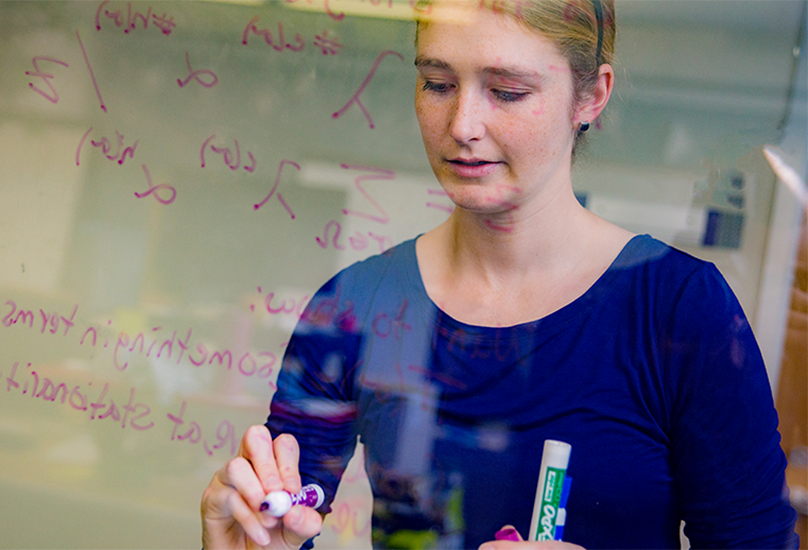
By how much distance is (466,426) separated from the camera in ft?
1.73

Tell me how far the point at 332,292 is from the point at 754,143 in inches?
15.8

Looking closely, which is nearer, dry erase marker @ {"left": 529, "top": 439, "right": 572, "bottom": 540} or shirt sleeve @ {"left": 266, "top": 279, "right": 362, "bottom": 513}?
dry erase marker @ {"left": 529, "top": 439, "right": 572, "bottom": 540}

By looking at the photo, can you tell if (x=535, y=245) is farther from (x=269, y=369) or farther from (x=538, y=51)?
(x=269, y=369)

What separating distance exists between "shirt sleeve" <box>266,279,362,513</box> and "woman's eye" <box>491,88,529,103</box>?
24 centimetres

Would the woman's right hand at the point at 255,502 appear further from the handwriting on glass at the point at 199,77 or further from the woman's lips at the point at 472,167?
the handwriting on glass at the point at 199,77

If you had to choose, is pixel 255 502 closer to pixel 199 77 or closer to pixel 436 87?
pixel 436 87

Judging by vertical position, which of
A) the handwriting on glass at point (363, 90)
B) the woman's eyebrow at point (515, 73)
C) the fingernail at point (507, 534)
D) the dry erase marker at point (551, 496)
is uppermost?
the handwriting on glass at point (363, 90)

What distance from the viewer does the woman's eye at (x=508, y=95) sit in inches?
19.3

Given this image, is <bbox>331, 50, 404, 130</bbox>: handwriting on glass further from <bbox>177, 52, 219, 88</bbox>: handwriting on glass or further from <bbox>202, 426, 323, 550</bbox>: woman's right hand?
<bbox>202, 426, 323, 550</bbox>: woman's right hand

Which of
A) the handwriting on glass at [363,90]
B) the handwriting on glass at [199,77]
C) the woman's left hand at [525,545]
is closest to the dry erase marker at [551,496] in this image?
the woman's left hand at [525,545]

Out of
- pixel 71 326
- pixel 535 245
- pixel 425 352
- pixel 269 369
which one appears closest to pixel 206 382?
pixel 269 369

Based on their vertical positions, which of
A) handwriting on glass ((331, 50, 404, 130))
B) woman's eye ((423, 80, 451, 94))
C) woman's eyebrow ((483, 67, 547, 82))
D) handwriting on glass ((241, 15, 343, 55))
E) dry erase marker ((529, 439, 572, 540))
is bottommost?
dry erase marker ((529, 439, 572, 540))

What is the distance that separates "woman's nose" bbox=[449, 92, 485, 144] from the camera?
0.50 m

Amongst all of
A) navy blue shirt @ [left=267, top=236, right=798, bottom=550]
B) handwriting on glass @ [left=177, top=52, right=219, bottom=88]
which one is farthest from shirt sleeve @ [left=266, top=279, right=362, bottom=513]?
handwriting on glass @ [left=177, top=52, right=219, bottom=88]
